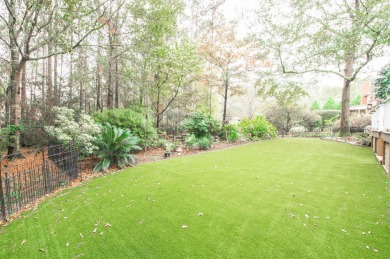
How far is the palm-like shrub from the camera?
5.88 metres

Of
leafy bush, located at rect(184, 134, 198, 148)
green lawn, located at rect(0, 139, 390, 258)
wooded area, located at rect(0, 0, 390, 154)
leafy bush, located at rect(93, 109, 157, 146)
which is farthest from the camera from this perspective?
leafy bush, located at rect(184, 134, 198, 148)

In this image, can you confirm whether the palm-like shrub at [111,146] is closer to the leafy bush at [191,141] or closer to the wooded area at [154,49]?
the wooded area at [154,49]

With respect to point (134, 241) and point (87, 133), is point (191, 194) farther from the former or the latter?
point (87, 133)

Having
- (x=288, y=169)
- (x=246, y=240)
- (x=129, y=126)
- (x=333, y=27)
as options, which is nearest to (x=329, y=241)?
(x=246, y=240)

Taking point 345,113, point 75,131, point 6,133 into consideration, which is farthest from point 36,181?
point 345,113

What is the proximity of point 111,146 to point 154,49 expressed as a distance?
3.93m

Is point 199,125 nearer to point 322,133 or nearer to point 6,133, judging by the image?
point 6,133

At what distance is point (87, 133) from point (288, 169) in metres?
6.04

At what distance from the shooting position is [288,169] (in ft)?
17.8

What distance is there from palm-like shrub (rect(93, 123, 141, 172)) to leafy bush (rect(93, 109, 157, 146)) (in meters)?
1.96

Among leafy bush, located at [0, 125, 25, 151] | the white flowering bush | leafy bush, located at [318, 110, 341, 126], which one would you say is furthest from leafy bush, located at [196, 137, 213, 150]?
leafy bush, located at [318, 110, 341, 126]

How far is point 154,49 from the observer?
23.3 feet

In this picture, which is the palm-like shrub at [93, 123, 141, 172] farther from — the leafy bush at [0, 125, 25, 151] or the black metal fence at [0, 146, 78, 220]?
the leafy bush at [0, 125, 25, 151]

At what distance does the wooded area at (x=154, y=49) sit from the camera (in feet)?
17.6
